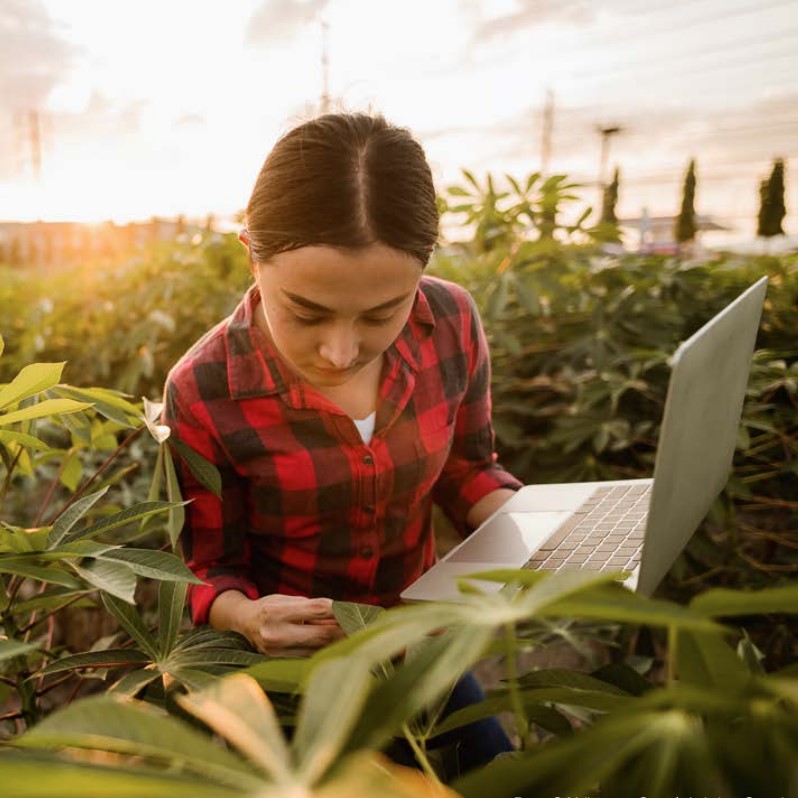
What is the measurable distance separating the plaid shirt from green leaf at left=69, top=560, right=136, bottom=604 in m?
0.42

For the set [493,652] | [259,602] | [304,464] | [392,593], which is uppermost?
[493,652]

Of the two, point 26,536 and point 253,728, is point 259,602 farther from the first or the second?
point 253,728

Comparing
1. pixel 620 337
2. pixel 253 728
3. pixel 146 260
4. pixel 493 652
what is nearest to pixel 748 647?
pixel 493 652

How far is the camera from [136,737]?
27cm

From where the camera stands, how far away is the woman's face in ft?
2.82

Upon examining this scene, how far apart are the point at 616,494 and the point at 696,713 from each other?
3.07ft

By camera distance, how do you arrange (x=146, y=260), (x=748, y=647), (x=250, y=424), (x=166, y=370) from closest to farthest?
(x=748, y=647)
(x=250, y=424)
(x=166, y=370)
(x=146, y=260)

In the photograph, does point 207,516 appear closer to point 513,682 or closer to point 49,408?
point 49,408

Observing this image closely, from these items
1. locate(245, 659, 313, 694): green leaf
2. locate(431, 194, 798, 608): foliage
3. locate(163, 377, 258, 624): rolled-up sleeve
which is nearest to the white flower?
locate(163, 377, 258, 624): rolled-up sleeve

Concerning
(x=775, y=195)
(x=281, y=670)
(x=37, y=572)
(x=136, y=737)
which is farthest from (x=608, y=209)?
(x=136, y=737)

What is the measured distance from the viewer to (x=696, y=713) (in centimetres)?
30

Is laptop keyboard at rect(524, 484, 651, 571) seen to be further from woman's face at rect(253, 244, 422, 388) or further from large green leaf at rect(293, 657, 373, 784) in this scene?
large green leaf at rect(293, 657, 373, 784)

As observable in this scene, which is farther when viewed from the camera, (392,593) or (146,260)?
(146,260)

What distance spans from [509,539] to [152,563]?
1.91ft
